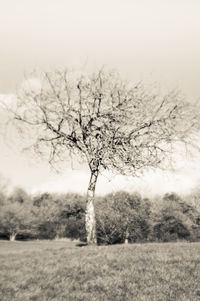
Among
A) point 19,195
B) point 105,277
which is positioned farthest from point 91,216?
point 19,195

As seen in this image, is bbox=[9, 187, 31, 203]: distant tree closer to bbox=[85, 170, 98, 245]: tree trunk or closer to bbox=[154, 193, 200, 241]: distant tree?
bbox=[154, 193, 200, 241]: distant tree

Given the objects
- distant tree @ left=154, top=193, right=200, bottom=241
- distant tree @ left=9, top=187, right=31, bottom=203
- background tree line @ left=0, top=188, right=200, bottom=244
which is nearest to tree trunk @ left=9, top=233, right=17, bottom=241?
background tree line @ left=0, top=188, right=200, bottom=244

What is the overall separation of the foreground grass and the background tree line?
628 centimetres

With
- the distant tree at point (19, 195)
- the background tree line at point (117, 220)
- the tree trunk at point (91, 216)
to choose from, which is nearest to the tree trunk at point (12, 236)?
the background tree line at point (117, 220)

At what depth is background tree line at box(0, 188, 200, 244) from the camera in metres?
26.8

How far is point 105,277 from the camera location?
5.07m

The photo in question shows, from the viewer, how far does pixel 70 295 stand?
423cm

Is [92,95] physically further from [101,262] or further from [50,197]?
[50,197]

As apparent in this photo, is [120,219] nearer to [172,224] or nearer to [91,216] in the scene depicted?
[172,224]

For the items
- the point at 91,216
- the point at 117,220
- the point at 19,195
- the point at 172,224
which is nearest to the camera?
the point at 91,216

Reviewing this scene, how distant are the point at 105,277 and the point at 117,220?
73.1 ft

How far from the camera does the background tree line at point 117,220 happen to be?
26812 millimetres

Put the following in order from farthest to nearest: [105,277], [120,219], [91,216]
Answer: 1. [120,219]
2. [91,216]
3. [105,277]

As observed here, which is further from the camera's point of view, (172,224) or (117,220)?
(172,224)
